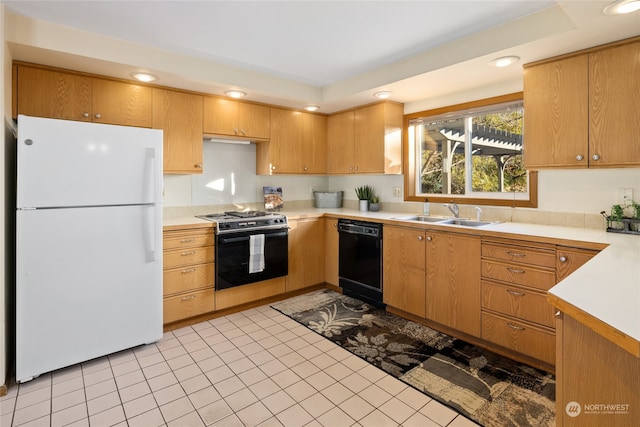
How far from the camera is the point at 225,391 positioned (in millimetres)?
2092

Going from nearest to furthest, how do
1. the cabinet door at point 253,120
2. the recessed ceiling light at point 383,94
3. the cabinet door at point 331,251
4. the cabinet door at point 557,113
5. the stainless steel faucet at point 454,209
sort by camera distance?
the cabinet door at point 557,113, the stainless steel faucet at point 454,209, the recessed ceiling light at point 383,94, the cabinet door at point 253,120, the cabinet door at point 331,251

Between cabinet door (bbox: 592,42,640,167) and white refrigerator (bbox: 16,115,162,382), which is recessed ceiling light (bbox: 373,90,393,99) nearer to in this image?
cabinet door (bbox: 592,42,640,167)

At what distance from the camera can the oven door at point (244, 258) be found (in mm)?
3156

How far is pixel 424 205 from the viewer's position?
362cm

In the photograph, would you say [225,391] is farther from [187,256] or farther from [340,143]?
[340,143]

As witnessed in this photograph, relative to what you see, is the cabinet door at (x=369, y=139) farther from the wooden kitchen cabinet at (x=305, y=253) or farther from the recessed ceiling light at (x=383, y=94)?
the wooden kitchen cabinet at (x=305, y=253)

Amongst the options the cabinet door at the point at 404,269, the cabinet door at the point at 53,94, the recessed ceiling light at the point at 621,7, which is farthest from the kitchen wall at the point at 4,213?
the recessed ceiling light at the point at 621,7

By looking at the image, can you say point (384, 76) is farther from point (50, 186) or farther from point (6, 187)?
point (6, 187)

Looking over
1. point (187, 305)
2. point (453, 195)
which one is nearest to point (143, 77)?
point (187, 305)

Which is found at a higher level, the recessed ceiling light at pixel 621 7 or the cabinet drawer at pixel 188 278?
the recessed ceiling light at pixel 621 7

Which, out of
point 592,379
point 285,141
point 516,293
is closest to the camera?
point 592,379

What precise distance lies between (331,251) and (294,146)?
4.37 ft

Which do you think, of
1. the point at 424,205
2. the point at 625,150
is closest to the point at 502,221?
the point at 424,205

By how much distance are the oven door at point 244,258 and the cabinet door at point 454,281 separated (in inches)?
58.3
